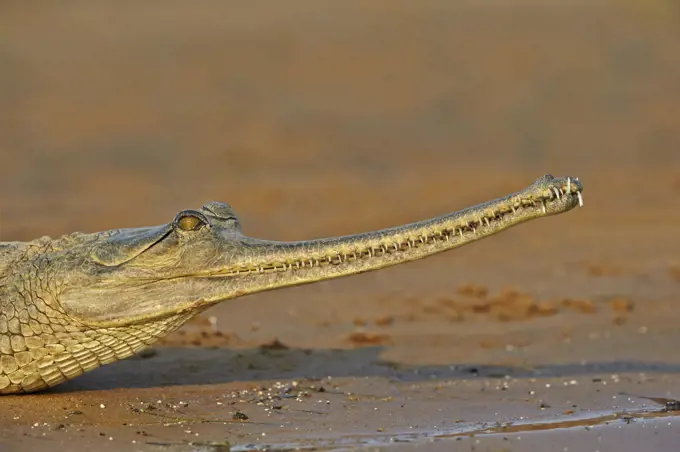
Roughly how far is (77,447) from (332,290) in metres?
4.63

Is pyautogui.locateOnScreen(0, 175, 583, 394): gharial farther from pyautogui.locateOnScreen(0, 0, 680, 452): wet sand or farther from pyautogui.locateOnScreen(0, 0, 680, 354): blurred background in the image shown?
pyautogui.locateOnScreen(0, 0, 680, 354): blurred background

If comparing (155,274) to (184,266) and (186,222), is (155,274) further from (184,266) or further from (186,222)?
(186,222)

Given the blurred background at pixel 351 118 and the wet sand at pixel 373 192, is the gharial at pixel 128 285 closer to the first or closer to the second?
the wet sand at pixel 373 192

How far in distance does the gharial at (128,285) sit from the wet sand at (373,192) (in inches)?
11.6

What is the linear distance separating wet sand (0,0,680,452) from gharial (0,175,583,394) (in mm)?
295

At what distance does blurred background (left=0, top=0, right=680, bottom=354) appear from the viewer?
13.3 metres

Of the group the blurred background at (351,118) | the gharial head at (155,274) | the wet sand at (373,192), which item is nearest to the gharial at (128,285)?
the gharial head at (155,274)

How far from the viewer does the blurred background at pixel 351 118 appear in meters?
13.3

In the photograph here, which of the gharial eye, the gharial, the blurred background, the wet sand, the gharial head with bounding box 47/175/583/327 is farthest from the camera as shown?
the blurred background

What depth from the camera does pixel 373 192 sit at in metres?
15.1

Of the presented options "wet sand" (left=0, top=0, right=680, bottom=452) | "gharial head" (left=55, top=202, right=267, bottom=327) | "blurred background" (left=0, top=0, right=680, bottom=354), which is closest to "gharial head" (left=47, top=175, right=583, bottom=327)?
"gharial head" (left=55, top=202, right=267, bottom=327)

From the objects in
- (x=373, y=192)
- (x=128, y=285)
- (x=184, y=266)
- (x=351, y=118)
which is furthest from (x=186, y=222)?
(x=351, y=118)

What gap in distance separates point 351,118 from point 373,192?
375 centimetres

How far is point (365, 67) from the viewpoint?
2033cm
